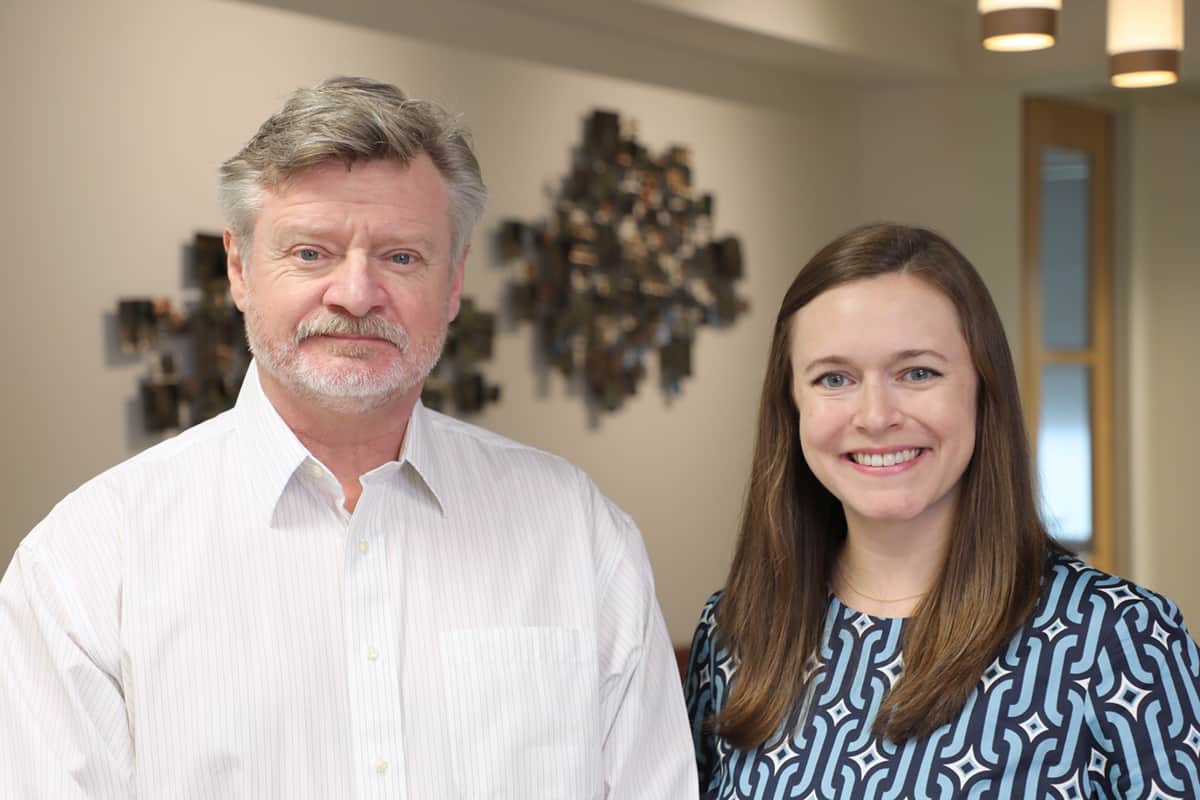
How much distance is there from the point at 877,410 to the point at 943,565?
0.26 meters

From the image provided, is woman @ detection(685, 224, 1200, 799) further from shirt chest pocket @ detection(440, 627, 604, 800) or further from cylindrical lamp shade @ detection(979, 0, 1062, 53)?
cylindrical lamp shade @ detection(979, 0, 1062, 53)

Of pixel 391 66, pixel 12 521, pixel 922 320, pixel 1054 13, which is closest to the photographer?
pixel 922 320

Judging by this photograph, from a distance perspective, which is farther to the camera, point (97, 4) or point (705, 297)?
point (705, 297)

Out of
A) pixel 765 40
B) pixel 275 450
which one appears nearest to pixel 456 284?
pixel 275 450

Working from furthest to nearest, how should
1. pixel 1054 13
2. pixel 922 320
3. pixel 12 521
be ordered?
pixel 12 521
pixel 1054 13
pixel 922 320

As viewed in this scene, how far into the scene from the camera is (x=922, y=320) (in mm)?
1985

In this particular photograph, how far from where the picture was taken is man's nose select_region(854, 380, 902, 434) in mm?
1965

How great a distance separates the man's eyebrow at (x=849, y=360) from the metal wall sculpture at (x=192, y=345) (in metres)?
1.99

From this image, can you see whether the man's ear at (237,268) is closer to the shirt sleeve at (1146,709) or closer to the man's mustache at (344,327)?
the man's mustache at (344,327)

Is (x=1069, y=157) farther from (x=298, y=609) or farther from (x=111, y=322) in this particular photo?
(x=298, y=609)

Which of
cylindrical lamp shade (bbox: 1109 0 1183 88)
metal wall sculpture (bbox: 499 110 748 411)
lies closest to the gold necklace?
cylindrical lamp shade (bbox: 1109 0 1183 88)

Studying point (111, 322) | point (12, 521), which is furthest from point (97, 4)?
point (12, 521)

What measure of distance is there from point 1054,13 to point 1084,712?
1.81 m

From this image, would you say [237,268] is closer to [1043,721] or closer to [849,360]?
[849,360]
